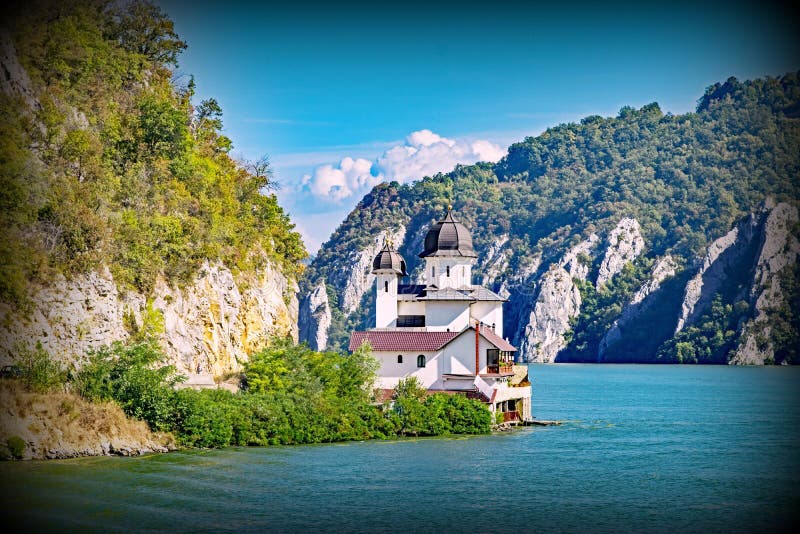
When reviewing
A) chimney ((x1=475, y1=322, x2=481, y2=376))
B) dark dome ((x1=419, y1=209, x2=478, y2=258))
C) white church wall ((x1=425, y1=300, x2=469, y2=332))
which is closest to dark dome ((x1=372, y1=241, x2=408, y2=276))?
dark dome ((x1=419, y1=209, x2=478, y2=258))

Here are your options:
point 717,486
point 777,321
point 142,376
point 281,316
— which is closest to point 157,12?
point 281,316

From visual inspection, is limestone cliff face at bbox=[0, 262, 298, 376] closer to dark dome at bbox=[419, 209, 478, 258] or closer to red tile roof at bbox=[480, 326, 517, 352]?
dark dome at bbox=[419, 209, 478, 258]

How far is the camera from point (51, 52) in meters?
57.4

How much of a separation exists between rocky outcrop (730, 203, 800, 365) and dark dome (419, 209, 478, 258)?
132 metres

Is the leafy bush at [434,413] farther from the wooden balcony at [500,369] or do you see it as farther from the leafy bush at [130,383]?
the leafy bush at [130,383]

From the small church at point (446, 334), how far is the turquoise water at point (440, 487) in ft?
14.0

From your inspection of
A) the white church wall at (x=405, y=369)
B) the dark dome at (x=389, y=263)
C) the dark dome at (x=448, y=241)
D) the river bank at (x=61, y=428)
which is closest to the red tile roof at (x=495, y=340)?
the white church wall at (x=405, y=369)

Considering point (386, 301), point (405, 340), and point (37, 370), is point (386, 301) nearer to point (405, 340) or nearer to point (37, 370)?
point (405, 340)

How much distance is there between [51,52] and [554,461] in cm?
3438

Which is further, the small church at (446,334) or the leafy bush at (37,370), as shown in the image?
the small church at (446,334)

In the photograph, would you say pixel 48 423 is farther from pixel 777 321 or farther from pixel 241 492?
pixel 777 321

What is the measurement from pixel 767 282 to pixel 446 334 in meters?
143

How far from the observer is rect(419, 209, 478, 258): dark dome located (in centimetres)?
7356

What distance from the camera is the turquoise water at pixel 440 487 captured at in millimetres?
36594
